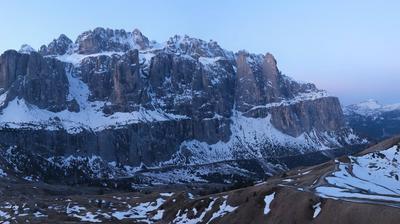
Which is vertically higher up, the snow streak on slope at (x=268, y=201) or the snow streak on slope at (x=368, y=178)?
the snow streak on slope at (x=368, y=178)

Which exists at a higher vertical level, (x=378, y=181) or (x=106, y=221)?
(x=378, y=181)

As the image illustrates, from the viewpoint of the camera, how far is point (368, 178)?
145 metres

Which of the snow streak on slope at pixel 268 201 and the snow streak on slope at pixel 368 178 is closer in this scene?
the snow streak on slope at pixel 368 178

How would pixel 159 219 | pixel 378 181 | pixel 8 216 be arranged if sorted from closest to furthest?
pixel 378 181 → pixel 159 219 → pixel 8 216

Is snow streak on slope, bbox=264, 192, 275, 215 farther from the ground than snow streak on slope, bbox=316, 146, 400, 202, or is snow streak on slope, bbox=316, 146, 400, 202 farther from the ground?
snow streak on slope, bbox=316, 146, 400, 202

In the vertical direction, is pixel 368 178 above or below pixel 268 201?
above

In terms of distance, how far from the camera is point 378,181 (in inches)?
5615

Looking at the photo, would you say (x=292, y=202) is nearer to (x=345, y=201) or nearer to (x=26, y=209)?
(x=345, y=201)

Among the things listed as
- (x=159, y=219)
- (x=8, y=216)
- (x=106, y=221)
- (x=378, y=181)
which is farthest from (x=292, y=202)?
(x=8, y=216)

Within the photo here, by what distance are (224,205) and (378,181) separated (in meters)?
40.8

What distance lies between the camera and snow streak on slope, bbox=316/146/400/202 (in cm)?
11806

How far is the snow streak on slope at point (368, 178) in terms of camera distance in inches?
4648

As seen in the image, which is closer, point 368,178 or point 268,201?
point 268,201

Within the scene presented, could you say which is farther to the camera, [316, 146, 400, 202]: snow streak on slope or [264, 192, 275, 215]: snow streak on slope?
[264, 192, 275, 215]: snow streak on slope
